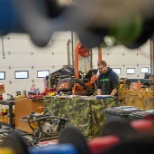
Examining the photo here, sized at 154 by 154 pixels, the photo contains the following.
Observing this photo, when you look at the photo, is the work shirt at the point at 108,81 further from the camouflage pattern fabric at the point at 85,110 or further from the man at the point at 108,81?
the camouflage pattern fabric at the point at 85,110

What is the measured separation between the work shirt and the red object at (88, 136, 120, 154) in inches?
207

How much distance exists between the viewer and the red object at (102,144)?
1.99 feet

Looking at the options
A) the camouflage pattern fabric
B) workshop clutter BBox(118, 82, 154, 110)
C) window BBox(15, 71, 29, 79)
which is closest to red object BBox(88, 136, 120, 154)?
the camouflage pattern fabric

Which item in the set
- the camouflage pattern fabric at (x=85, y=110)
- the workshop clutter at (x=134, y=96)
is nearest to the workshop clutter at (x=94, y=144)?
the camouflage pattern fabric at (x=85, y=110)

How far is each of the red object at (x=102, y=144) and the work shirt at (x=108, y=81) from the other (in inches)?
Answer: 207

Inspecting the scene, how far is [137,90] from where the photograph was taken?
623cm

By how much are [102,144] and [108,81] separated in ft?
17.5

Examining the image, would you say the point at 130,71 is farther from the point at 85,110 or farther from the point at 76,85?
the point at 85,110

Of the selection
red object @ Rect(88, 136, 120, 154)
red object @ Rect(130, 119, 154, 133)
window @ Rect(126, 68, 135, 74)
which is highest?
window @ Rect(126, 68, 135, 74)

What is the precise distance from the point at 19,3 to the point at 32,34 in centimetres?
6

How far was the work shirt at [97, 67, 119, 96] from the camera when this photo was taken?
5875 mm

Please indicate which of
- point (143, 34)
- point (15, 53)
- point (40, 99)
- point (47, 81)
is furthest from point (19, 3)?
point (15, 53)

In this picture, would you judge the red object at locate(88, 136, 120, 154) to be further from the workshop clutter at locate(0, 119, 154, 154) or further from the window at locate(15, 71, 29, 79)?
the window at locate(15, 71, 29, 79)

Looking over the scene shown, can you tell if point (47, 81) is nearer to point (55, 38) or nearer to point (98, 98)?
point (98, 98)
